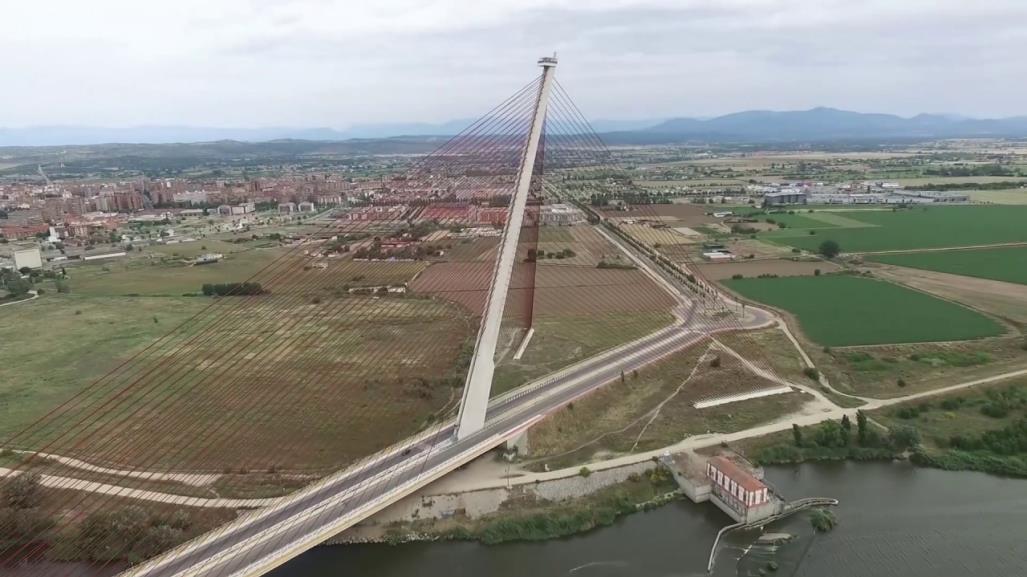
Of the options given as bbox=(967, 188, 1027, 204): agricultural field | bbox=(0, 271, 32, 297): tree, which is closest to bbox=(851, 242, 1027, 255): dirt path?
bbox=(967, 188, 1027, 204): agricultural field

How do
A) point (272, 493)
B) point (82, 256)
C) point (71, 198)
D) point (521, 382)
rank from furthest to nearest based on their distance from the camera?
point (71, 198)
point (82, 256)
point (521, 382)
point (272, 493)

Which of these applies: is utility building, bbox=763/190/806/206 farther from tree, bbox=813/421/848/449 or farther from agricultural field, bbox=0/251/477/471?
tree, bbox=813/421/848/449

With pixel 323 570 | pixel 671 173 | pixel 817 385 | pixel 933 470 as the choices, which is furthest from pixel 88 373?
pixel 671 173

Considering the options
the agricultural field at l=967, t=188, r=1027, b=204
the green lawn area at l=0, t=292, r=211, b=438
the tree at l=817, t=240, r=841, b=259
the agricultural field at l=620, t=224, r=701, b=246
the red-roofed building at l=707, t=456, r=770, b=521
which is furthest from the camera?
the agricultural field at l=967, t=188, r=1027, b=204

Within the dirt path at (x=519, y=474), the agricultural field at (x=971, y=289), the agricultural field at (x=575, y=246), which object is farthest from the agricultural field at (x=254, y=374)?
the agricultural field at (x=971, y=289)

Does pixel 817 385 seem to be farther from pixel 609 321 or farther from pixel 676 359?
pixel 609 321

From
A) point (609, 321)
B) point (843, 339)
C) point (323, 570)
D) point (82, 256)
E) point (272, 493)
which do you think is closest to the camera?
point (323, 570)
